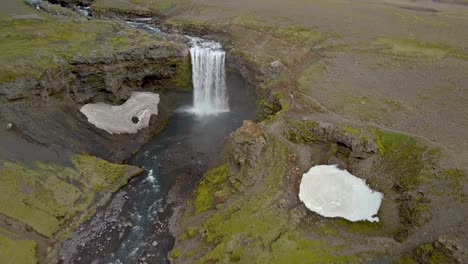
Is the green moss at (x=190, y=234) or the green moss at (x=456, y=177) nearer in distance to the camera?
the green moss at (x=456, y=177)

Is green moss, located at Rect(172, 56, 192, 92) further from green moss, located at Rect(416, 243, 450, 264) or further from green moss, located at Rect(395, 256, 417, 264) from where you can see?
green moss, located at Rect(416, 243, 450, 264)

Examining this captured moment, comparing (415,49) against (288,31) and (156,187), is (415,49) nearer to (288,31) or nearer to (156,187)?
(288,31)

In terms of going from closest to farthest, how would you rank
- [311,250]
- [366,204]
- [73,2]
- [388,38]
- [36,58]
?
1. [311,250]
2. [366,204]
3. [36,58]
4. [388,38]
5. [73,2]

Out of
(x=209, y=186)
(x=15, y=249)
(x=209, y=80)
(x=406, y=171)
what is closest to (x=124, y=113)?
(x=209, y=80)

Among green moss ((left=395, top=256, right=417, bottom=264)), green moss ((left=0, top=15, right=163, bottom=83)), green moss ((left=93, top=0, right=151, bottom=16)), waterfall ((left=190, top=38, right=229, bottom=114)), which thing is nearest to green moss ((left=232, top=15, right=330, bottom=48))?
waterfall ((left=190, top=38, right=229, bottom=114))

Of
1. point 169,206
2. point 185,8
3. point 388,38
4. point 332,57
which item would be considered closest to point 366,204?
point 169,206

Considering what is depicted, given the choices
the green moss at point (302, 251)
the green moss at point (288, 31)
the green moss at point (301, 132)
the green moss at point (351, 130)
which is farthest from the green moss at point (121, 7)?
the green moss at point (302, 251)

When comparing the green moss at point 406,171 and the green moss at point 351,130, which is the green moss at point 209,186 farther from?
the green moss at point 406,171

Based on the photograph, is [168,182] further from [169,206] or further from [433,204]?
[433,204]
